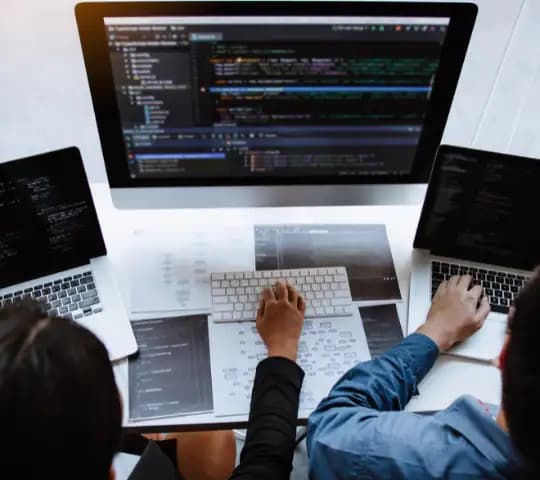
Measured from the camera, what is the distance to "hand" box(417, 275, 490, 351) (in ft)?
3.08

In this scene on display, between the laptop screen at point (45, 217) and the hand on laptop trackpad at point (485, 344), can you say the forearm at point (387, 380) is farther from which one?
the laptop screen at point (45, 217)

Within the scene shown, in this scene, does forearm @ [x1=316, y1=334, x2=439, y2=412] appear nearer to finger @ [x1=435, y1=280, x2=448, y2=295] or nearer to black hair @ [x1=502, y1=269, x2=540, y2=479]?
finger @ [x1=435, y1=280, x2=448, y2=295]

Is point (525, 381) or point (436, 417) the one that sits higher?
point (525, 381)

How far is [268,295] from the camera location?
0.99 metres

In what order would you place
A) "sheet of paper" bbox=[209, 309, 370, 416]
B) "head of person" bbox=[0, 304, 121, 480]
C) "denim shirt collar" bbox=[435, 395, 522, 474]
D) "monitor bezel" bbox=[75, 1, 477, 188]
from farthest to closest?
"sheet of paper" bbox=[209, 309, 370, 416] < "monitor bezel" bbox=[75, 1, 477, 188] < "denim shirt collar" bbox=[435, 395, 522, 474] < "head of person" bbox=[0, 304, 121, 480]

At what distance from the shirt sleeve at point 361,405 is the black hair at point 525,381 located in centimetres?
21

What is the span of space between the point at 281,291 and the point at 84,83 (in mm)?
781

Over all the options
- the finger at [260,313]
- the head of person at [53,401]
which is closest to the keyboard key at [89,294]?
the finger at [260,313]

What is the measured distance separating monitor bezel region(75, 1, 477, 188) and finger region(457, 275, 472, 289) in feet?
0.68

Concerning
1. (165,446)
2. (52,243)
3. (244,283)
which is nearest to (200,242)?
(244,283)

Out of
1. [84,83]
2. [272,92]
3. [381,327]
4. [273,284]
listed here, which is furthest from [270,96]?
[84,83]

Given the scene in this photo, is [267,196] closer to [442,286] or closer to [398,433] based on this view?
[442,286]

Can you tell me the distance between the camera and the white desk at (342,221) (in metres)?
0.91

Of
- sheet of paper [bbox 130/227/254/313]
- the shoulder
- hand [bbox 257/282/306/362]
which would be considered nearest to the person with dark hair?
the shoulder
